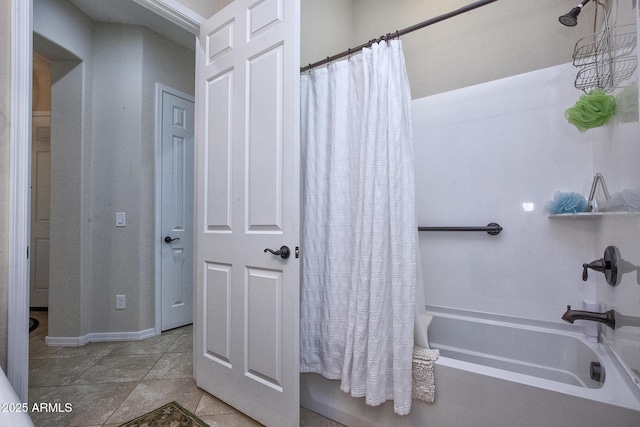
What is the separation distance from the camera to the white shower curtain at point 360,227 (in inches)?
54.2

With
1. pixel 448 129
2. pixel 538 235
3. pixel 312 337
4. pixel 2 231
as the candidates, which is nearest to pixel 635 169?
pixel 538 235

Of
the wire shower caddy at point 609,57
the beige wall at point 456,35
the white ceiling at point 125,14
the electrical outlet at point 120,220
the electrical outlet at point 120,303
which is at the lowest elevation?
the electrical outlet at point 120,303

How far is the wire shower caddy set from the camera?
118 cm

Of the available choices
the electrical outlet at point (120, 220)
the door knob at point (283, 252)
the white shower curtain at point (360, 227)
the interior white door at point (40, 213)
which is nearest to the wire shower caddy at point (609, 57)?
the white shower curtain at point (360, 227)

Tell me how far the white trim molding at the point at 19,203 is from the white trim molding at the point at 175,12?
1.95ft

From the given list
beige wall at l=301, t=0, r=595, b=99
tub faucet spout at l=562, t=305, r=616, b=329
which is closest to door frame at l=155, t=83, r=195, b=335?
beige wall at l=301, t=0, r=595, b=99

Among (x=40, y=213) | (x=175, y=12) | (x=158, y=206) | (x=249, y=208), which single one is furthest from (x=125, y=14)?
(x=40, y=213)

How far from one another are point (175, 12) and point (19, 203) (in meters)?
1.34

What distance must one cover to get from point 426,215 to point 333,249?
938 millimetres

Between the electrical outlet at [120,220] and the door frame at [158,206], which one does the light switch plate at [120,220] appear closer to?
the electrical outlet at [120,220]

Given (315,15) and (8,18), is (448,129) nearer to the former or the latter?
(315,15)

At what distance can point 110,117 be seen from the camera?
8.86ft

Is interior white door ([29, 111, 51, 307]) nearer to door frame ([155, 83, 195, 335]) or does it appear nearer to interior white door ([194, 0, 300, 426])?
door frame ([155, 83, 195, 335])

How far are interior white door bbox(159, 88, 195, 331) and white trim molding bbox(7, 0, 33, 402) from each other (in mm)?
1620
